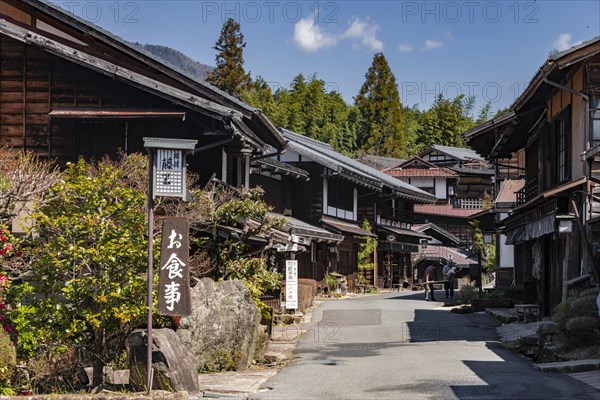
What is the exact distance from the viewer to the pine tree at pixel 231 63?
219ft

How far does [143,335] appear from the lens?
12164 millimetres

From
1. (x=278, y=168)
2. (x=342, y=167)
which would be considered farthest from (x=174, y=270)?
(x=342, y=167)

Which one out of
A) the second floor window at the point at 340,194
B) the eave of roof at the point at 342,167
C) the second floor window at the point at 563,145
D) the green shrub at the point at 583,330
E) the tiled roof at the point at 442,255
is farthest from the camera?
the tiled roof at the point at 442,255

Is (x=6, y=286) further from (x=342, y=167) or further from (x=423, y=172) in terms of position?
(x=423, y=172)

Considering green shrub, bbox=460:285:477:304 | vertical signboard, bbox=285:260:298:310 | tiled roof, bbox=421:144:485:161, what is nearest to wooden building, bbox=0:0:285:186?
vertical signboard, bbox=285:260:298:310

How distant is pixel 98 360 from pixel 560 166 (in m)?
14.3

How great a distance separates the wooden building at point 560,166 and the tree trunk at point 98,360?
9.97 m

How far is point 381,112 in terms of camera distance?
83.7 m

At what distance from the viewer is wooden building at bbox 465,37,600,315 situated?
59.5 ft

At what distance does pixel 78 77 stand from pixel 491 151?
16487mm

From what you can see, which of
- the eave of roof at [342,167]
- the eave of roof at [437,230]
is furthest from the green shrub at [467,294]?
the eave of roof at [437,230]

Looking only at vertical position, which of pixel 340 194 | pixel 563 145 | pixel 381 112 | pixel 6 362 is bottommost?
pixel 6 362

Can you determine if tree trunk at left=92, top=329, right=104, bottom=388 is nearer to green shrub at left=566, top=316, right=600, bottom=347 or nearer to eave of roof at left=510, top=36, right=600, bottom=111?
green shrub at left=566, top=316, right=600, bottom=347

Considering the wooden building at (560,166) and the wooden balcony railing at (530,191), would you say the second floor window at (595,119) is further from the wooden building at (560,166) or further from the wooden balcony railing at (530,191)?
the wooden balcony railing at (530,191)
